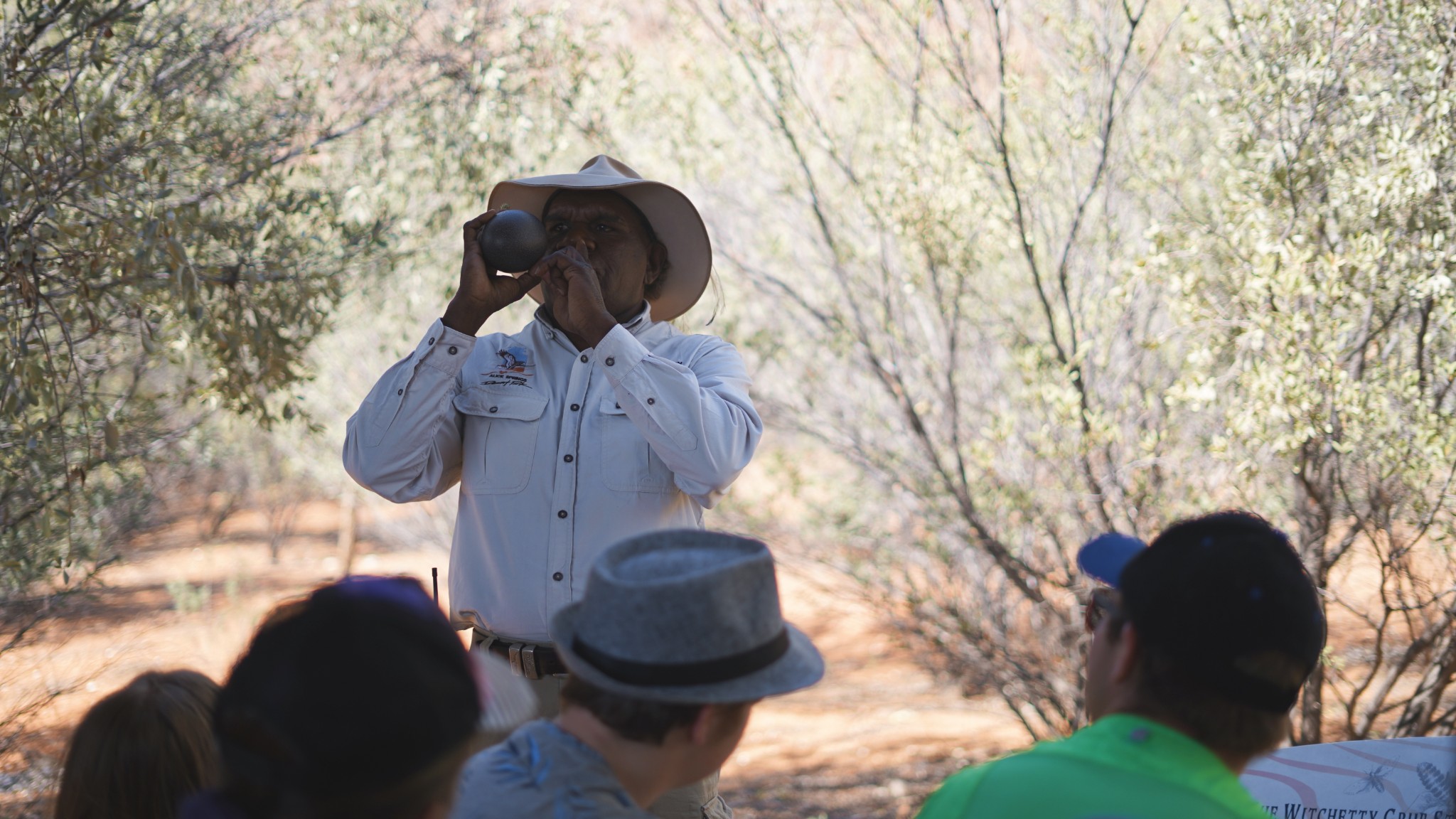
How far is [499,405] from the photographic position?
285 centimetres

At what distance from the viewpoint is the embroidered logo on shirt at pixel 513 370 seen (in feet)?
9.46

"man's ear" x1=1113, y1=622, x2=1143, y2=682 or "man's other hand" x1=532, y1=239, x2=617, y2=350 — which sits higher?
"man's other hand" x1=532, y1=239, x2=617, y2=350

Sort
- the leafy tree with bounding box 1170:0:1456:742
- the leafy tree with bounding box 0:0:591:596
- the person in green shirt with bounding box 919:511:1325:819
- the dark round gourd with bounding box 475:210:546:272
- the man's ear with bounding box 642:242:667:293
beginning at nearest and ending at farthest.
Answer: the person in green shirt with bounding box 919:511:1325:819
the dark round gourd with bounding box 475:210:546:272
the man's ear with bounding box 642:242:667:293
the leafy tree with bounding box 0:0:591:596
the leafy tree with bounding box 1170:0:1456:742

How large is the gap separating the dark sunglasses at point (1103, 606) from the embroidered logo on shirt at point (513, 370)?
147cm

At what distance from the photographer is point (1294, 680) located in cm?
158

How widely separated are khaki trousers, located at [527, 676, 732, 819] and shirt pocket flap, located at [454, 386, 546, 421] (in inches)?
25.3

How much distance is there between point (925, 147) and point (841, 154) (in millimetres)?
804

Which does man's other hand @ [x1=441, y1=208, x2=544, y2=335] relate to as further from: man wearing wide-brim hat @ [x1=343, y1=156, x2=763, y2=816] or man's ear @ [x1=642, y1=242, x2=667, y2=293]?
man's ear @ [x1=642, y1=242, x2=667, y2=293]

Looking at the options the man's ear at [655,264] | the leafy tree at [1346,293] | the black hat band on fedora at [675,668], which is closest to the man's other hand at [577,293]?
the man's ear at [655,264]

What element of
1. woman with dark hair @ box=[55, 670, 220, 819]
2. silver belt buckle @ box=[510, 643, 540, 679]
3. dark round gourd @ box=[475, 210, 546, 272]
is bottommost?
silver belt buckle @ box=[510, 643, 540, 679]

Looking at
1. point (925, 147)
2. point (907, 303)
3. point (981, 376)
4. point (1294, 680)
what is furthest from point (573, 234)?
point (981, 376)

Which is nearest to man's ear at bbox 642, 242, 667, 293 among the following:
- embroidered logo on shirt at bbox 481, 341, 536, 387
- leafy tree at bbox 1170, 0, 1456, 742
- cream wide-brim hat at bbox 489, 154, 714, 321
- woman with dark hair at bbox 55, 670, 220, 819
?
cream wide-brim hat at bbox 489, 154, 714, 321

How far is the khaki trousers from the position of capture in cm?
247

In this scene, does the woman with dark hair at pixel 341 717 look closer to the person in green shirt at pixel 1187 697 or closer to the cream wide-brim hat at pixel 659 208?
the person in green shirt at pixel 1187 697
